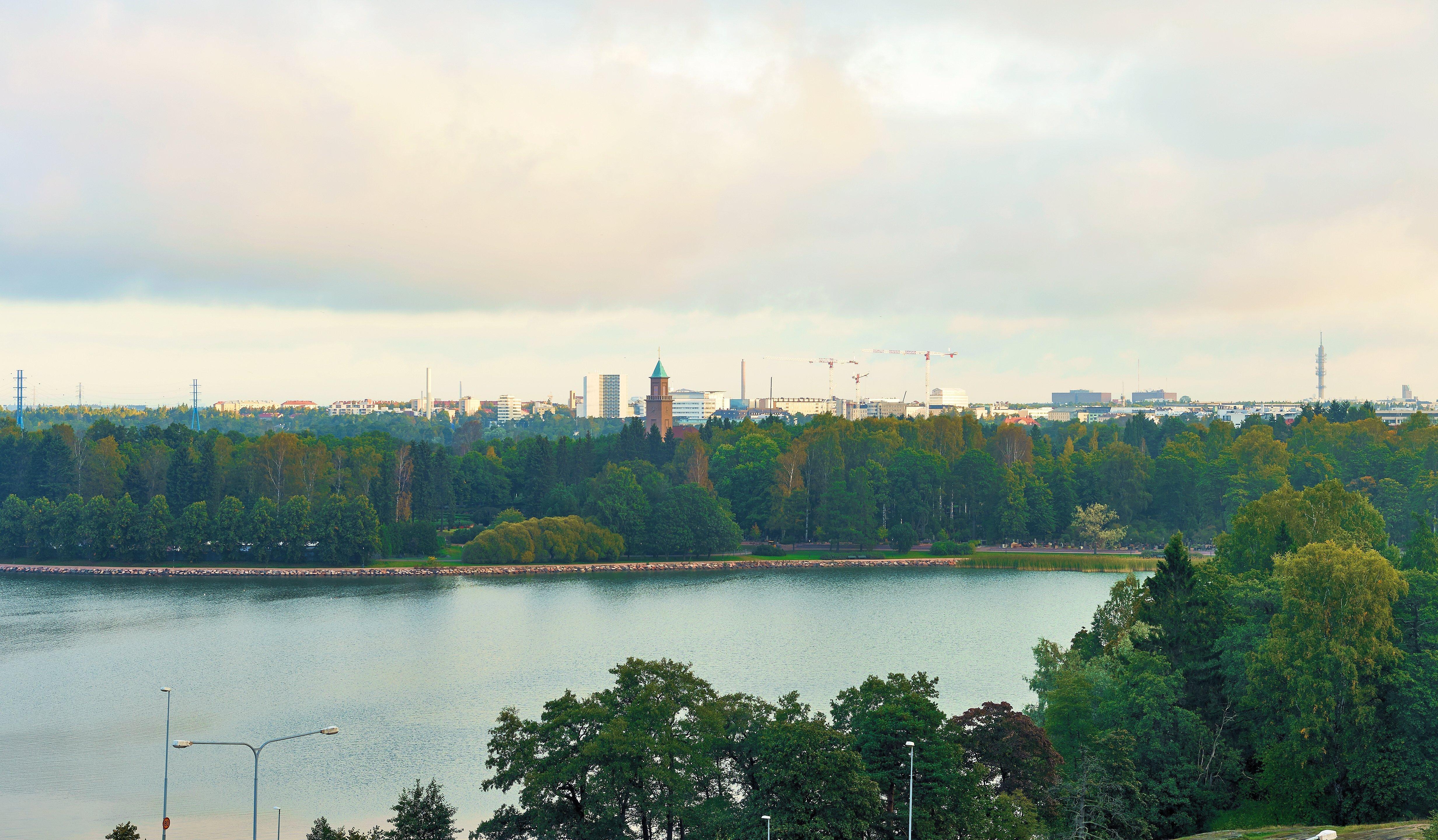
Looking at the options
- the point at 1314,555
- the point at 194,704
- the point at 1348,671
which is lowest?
the point at 194,704

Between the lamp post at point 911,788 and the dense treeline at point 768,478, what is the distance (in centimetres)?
6124

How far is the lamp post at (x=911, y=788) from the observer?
77.6 ft

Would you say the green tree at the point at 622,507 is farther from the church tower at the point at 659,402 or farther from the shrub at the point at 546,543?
the church tower at the point at 659,402

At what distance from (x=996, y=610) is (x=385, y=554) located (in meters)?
42.6

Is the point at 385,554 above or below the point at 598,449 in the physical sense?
below

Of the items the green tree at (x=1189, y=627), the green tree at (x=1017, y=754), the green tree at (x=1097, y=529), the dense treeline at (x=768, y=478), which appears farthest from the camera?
the dense treeline at (x=768, y=478)

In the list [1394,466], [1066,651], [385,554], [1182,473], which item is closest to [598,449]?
[385,554]

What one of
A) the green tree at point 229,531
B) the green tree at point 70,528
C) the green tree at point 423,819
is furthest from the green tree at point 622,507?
the green tree at point 423,819

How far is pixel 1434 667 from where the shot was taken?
95.2 ft

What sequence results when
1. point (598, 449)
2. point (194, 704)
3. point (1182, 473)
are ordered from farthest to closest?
point (598, 449) → point (1182, 473) → point (194, 704)

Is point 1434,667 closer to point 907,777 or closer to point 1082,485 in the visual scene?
point 907,777

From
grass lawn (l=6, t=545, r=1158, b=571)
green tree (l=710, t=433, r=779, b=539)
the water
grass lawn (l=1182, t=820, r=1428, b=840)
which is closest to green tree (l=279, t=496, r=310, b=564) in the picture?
grass lawn (l=6, t=545, r=1158, b=571)

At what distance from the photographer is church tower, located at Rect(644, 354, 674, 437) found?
145 m

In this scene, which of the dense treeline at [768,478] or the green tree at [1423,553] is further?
the dense treeline at [768,478]
